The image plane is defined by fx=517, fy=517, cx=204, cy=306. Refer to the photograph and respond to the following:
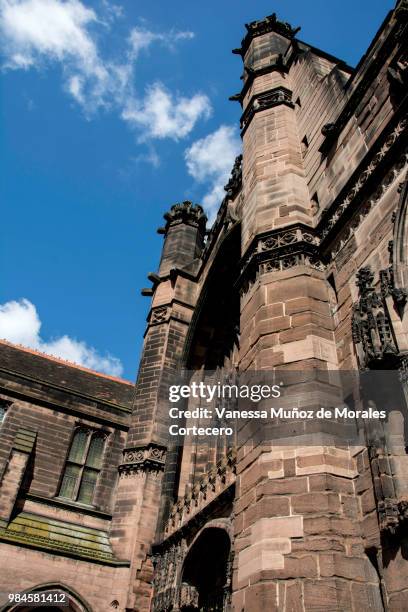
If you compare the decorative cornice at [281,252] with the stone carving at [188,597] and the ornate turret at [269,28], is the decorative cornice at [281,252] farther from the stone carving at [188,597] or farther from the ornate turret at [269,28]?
the ornate turret at [269,28]

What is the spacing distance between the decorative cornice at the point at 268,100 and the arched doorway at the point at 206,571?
300 inches

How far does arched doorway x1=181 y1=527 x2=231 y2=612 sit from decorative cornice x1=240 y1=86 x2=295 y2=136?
7622 millimetres

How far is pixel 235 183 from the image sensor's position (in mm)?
14844

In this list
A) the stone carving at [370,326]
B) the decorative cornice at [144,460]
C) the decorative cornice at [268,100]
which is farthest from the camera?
the decorative cornice at [144,460]

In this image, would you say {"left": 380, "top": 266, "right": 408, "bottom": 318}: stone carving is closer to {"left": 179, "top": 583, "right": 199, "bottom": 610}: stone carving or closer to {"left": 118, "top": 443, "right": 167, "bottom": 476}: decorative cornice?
{"left": 179, "top": 583, "right": 199, "bottom": 610}: stone carving

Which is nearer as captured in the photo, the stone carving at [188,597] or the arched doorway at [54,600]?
the stone carving at [188,597]

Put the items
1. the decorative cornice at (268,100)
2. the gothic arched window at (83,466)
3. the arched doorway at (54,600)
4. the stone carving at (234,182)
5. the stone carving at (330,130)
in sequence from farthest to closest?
the stone carving at (234,182)
the gothic arched window at (83,466)
the decorative cornice at (268,100)
the arched doorway at (54,600)
the stone carving at (330,130)

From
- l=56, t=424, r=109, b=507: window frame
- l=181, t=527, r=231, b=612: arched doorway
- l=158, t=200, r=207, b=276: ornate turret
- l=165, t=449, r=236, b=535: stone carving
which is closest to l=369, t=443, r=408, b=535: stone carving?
l=165, t=449, r=236, b=535: stone carving

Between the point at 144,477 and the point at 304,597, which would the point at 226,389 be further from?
the point at 304,597

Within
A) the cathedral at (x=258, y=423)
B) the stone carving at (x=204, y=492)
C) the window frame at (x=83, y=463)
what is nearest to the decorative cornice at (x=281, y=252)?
the cathedral at (x=258, y=423)

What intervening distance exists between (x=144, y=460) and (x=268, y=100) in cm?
805

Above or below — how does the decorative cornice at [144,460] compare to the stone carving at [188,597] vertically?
above

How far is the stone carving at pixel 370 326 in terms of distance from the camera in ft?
16.4

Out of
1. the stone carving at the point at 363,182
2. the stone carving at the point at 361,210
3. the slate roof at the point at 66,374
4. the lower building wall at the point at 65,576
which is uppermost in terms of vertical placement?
the slate roof at the point at 66,374
